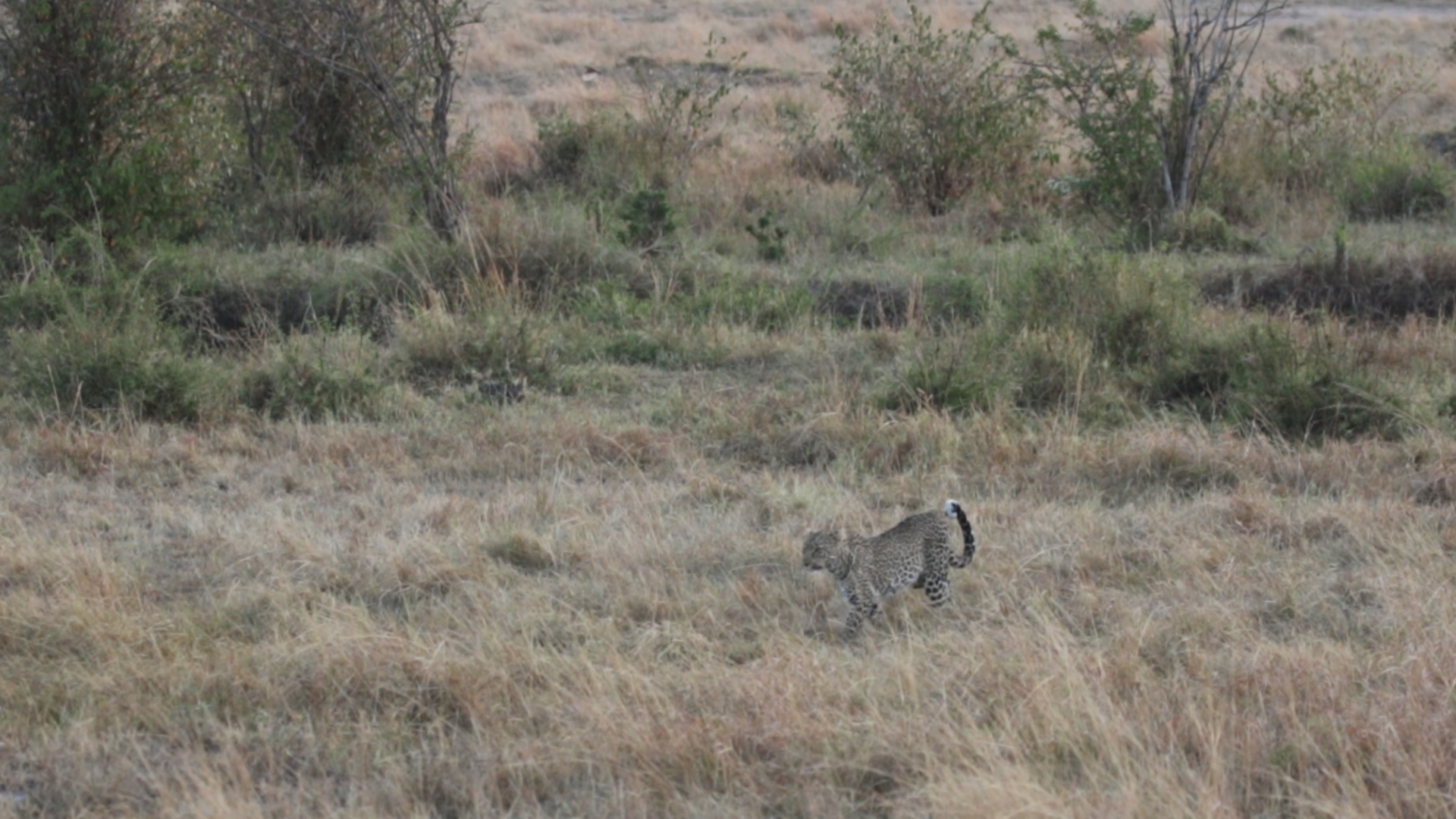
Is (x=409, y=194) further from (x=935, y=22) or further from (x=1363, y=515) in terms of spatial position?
(x=935, y=22)

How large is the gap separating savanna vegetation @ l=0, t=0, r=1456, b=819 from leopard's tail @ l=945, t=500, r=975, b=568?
0.12 m

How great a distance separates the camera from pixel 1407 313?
33.6 feet

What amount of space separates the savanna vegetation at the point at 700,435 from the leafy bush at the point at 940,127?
55mm

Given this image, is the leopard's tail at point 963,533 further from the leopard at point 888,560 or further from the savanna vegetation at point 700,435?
the savanna vegetation at point 700,435

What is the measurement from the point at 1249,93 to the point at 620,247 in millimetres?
11286

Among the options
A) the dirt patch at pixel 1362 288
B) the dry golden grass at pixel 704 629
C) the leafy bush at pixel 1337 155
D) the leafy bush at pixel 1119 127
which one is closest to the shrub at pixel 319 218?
the dry golden grass at pixel 704 629

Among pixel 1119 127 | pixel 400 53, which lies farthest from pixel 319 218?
pixel 1119 127

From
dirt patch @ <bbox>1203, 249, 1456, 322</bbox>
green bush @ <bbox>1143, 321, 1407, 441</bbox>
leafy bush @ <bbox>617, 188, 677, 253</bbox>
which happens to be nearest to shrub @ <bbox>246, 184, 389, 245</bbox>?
leafy bush @ <bbox>617, 188, 677, 253</bbox>

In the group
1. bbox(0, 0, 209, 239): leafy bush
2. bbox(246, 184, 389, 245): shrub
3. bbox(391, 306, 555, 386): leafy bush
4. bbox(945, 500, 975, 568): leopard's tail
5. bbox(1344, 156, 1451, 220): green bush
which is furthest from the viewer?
bbox(1344, 156, 1451, 220): green bush

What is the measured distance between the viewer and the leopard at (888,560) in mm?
5375

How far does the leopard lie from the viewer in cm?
538

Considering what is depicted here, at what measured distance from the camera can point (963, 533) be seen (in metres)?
5.72

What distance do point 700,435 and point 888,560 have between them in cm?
261

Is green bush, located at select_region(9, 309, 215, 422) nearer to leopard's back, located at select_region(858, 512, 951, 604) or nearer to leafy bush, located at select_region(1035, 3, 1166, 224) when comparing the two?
leopard's back, located at select_region(858, 512, 951, 604)
